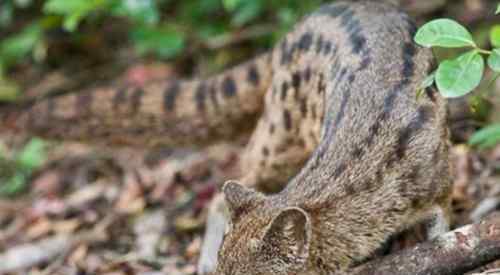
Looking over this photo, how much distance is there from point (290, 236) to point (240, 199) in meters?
0.32

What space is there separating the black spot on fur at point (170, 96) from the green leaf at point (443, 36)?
3.30 meters

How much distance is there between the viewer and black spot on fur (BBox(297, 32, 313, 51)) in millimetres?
6031

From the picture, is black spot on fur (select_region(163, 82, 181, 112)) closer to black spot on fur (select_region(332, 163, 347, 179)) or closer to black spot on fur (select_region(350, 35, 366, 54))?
black spot on fur (select_region(350, 35, 366, 54))

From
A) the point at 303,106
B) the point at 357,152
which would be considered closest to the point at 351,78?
the point at 357,152

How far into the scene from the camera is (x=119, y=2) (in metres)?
7.62

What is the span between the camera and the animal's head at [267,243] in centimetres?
415

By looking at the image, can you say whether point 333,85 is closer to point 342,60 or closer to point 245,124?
point 342,60

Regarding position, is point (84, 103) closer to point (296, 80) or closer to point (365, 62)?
point (296, 80)

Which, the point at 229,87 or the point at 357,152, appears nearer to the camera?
the point at 357,152

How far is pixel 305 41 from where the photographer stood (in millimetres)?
6090

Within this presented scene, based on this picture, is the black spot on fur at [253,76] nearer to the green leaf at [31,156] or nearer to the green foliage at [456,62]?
the green leaf at [31,156]

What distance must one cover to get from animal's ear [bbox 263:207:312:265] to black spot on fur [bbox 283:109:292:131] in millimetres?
1926

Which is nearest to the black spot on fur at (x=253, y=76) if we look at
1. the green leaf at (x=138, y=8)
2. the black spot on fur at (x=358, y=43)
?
the green leaf at (x=138, y=8)

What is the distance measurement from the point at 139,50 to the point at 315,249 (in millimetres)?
5228
